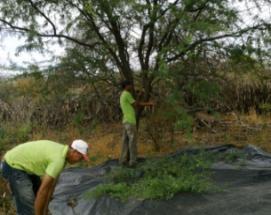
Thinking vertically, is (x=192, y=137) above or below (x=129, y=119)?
below

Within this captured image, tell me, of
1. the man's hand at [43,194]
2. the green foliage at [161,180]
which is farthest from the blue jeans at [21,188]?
the green foliage at [161,180]

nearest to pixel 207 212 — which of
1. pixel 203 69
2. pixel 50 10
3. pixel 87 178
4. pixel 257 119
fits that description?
pixel 87 178

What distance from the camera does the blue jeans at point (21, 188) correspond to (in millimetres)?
5098

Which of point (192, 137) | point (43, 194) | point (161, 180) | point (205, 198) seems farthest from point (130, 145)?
point (43, 194)

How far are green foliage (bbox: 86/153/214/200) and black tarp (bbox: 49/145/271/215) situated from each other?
99mm

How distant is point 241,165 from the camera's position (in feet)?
27.0

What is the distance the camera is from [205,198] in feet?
20.1

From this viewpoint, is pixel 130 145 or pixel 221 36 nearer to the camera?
pixel 221 36

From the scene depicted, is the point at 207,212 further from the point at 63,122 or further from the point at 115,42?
the point at 63,122

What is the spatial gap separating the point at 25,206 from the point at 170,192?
185cm

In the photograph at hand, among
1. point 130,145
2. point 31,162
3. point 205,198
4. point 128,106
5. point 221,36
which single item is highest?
point 221,36

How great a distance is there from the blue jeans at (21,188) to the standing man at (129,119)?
437 cm

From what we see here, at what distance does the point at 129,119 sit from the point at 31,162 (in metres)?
4.80

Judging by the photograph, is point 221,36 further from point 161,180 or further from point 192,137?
point 192,137
